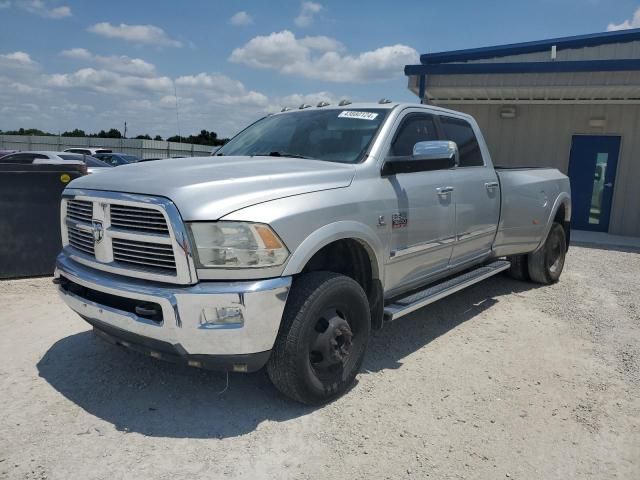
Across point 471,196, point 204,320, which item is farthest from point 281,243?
point 471,196

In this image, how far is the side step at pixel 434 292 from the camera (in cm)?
387

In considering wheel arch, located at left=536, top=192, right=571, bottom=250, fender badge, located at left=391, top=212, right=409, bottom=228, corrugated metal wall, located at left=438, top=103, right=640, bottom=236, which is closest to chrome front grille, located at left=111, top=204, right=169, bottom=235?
fender badge, located at left=391, top=212, right=409, bottom=228

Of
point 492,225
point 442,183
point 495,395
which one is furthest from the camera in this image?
point 492,225

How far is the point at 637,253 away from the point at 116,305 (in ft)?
31.7

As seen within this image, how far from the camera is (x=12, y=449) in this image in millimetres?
2873

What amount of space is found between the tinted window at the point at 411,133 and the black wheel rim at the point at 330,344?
4.59 feet

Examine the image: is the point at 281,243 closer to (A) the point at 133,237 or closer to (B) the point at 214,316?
(B) the point at 214,316

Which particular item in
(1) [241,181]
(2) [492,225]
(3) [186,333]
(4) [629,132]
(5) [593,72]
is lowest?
(3) [186,333]

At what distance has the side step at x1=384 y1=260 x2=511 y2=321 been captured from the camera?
3873 mm

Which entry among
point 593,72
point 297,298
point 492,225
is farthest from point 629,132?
point 297,298

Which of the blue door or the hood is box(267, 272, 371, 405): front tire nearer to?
the hood

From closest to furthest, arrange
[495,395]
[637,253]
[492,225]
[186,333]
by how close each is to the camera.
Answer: [186,333] → [495,395] → [492,225] → [637,253]

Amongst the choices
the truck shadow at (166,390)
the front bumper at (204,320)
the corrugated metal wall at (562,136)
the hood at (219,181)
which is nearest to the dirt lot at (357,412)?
the truck shadow at (166,390)

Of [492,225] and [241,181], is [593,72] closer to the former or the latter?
[492,225]
